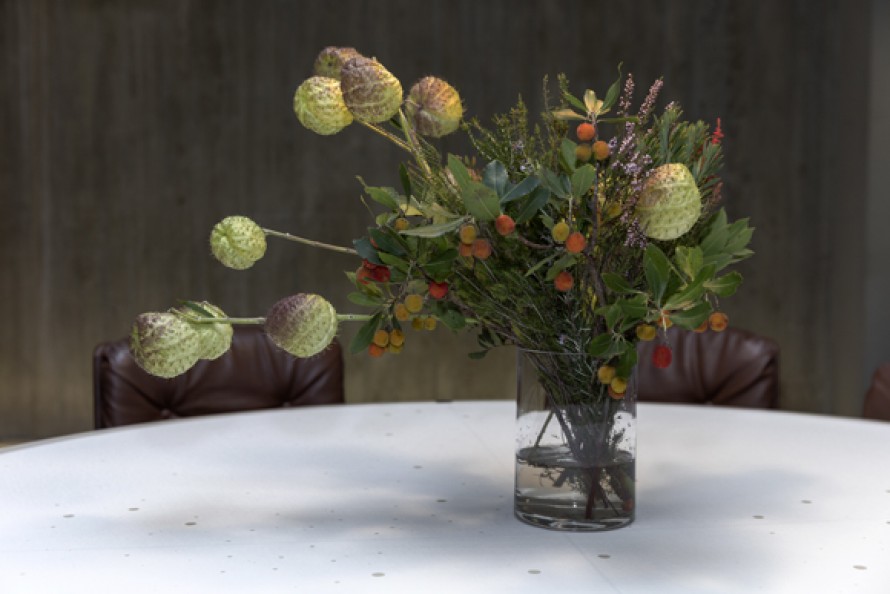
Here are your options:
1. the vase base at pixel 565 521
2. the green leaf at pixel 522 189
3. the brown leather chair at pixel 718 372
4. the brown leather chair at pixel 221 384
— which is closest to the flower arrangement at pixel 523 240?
the green leaf at pixel 522 189

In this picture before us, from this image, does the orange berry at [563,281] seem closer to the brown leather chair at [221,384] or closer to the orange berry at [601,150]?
the orange berry at [601,150]

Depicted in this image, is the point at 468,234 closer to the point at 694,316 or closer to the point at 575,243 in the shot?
the point at 575,243

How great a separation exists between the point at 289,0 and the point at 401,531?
3541mm

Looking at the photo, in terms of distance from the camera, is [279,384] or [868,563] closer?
[868,563]

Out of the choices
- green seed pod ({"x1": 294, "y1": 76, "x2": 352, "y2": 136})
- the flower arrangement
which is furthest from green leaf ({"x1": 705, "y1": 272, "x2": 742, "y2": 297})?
green seed pod ({"x1": 294, "y1": 76, "x2": 352, "y2": 136})

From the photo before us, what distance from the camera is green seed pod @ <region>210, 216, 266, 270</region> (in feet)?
3.91

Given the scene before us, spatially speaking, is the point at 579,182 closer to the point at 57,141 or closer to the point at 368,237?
the point at 368,237

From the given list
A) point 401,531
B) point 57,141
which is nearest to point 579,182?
point 401,531

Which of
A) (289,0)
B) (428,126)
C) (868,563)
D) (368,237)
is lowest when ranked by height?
(868,563)

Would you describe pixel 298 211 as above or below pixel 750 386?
above

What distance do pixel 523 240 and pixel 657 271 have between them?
5.5 inches

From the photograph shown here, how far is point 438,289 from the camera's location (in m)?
1.19

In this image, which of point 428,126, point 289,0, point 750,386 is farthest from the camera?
point 289,0

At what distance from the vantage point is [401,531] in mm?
1260
